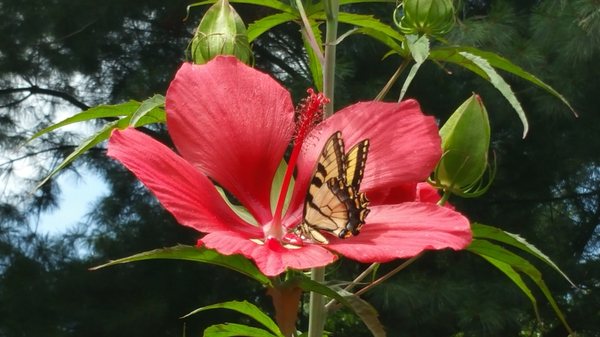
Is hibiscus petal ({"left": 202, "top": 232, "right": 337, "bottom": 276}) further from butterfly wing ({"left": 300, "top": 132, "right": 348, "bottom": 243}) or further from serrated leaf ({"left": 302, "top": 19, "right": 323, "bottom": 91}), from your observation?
serrated leaf ({"left": 302, "top": 19, "right": 323, "bottom": 91})

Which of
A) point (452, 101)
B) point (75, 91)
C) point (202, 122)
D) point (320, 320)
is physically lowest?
point (320, 320)

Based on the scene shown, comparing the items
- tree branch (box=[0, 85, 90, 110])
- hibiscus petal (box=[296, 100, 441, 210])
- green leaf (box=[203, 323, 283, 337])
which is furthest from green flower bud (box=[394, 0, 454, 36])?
tree branch (box=[0, 85, 90, 110])

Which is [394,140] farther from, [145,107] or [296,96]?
[296,96]

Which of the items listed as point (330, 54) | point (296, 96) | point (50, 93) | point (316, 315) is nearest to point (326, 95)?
point (330, 54)

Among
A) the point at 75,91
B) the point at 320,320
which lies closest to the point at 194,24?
the point at 75,91

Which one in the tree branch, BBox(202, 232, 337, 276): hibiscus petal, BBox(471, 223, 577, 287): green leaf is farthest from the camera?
the tree branch

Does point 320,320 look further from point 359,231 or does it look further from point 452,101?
point 452,101
